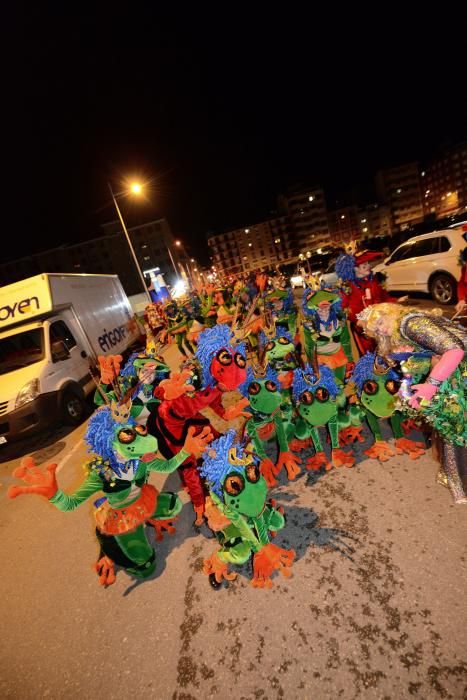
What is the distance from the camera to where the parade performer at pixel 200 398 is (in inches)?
117

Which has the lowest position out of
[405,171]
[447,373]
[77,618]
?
[77,618]

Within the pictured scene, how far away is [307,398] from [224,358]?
983 millimetres

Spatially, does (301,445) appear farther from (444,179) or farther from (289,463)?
(444,179)

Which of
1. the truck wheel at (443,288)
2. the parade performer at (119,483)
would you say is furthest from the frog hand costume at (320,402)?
the truck wheel at (443,288)

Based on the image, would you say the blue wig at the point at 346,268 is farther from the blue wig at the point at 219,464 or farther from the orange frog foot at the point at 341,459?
the blue wig at the point at 219,464

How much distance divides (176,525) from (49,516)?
2.19 metres

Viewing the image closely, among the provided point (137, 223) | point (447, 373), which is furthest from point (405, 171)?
point (447, 373)

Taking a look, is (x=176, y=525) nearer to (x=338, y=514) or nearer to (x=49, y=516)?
(x=338, y=514)

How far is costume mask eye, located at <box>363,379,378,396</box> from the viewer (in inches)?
126

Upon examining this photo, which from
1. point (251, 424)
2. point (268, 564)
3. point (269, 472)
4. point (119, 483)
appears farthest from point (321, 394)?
point (119, 483)

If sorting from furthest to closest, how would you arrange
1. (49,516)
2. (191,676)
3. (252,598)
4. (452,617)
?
(49,516) → (252,598) → (191,676) → (452,617)

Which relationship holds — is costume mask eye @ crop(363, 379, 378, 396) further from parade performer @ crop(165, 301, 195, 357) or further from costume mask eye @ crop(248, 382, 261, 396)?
parade performer @ crop(165, 301, 195, 357)

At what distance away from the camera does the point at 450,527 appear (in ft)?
8.13

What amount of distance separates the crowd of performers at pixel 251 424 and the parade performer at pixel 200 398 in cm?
1
